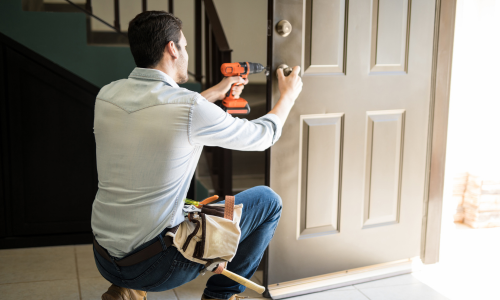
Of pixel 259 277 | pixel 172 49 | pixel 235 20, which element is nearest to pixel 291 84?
pixel 172 49

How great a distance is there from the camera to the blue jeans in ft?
4.64

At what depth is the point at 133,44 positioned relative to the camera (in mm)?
1424

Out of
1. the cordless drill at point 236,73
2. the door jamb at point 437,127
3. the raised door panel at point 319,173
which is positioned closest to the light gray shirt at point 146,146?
the cordless drill at point 236,73

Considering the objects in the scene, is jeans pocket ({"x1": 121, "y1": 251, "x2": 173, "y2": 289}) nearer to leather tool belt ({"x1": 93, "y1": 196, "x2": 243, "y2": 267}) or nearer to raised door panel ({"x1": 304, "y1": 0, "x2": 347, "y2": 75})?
leather tool belt ({"x1": 93, "y1": 196, "x2": 243, "y2": 267})

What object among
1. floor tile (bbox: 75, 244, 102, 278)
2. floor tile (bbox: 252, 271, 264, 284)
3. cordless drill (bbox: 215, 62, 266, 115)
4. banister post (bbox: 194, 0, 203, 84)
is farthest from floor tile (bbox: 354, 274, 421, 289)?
banister post (bbox: 194, 0, 203, 84)

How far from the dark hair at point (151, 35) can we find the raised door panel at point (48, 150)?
1275mm

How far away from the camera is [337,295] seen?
212 centimetres

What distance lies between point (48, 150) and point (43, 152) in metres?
0.03

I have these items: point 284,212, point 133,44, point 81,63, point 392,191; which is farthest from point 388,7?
point 81,63

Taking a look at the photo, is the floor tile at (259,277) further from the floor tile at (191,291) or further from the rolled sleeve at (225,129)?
the rolled sleeve at (225,129)

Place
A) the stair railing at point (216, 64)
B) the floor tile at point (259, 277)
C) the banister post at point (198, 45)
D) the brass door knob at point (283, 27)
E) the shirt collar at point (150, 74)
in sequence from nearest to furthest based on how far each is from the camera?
the shirt collar at point (150, 74), the brass door knob at point (283, 27), the floor tile at point (259, 277), the stair railing at point (216, 64), the banister post at point (198, 45)

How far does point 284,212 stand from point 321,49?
792 mm

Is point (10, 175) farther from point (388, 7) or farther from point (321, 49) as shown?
point (388, 7)

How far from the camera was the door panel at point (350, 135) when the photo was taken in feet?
6.57
